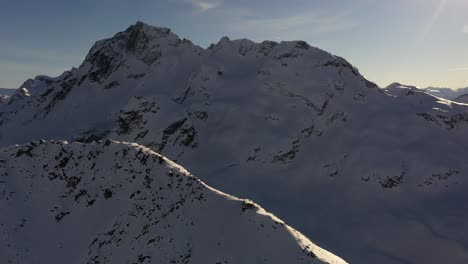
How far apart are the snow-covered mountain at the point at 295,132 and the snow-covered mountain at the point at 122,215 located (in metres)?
37.5

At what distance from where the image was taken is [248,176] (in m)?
88.9

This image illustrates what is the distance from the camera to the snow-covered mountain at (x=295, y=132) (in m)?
77.8

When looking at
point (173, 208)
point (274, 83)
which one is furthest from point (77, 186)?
point (274, 83)

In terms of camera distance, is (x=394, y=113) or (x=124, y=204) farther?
(x=394, y=113)

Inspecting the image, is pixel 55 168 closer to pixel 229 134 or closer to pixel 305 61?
pixel 229 134

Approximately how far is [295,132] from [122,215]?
202 feet

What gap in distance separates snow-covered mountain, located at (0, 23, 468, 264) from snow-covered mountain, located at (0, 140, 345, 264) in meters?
37.5

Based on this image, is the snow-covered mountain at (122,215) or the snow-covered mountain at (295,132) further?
the snow-covered mountain at (295,132)

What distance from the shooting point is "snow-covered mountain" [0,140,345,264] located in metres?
35.5

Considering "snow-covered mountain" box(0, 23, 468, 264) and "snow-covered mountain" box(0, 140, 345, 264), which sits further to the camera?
"snow-covered mountain" box(0, 23, 468, 264)

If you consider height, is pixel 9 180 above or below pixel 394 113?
below

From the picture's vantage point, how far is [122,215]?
42.4m

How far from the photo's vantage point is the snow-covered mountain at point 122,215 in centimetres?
3550

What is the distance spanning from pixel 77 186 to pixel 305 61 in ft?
266
